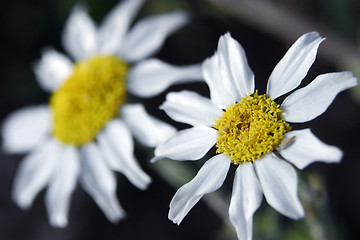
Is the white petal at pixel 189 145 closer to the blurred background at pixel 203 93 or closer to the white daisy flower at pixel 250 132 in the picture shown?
the white daisy flower at pixel 250 132

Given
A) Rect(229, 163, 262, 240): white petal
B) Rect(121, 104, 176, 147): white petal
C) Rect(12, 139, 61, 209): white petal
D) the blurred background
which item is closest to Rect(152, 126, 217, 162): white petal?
Rect(229, 163, 262, 240): white petal

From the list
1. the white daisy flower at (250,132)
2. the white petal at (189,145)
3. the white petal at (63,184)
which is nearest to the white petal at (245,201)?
the white daisy flower at (250,132)

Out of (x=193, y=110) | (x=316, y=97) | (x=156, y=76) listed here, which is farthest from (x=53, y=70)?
(x=316, y=97)

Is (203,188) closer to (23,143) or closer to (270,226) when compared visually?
(270,226)

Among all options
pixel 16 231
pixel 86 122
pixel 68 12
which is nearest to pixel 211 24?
pixel 68 12

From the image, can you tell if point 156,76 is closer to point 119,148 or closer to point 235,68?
point 119,148
